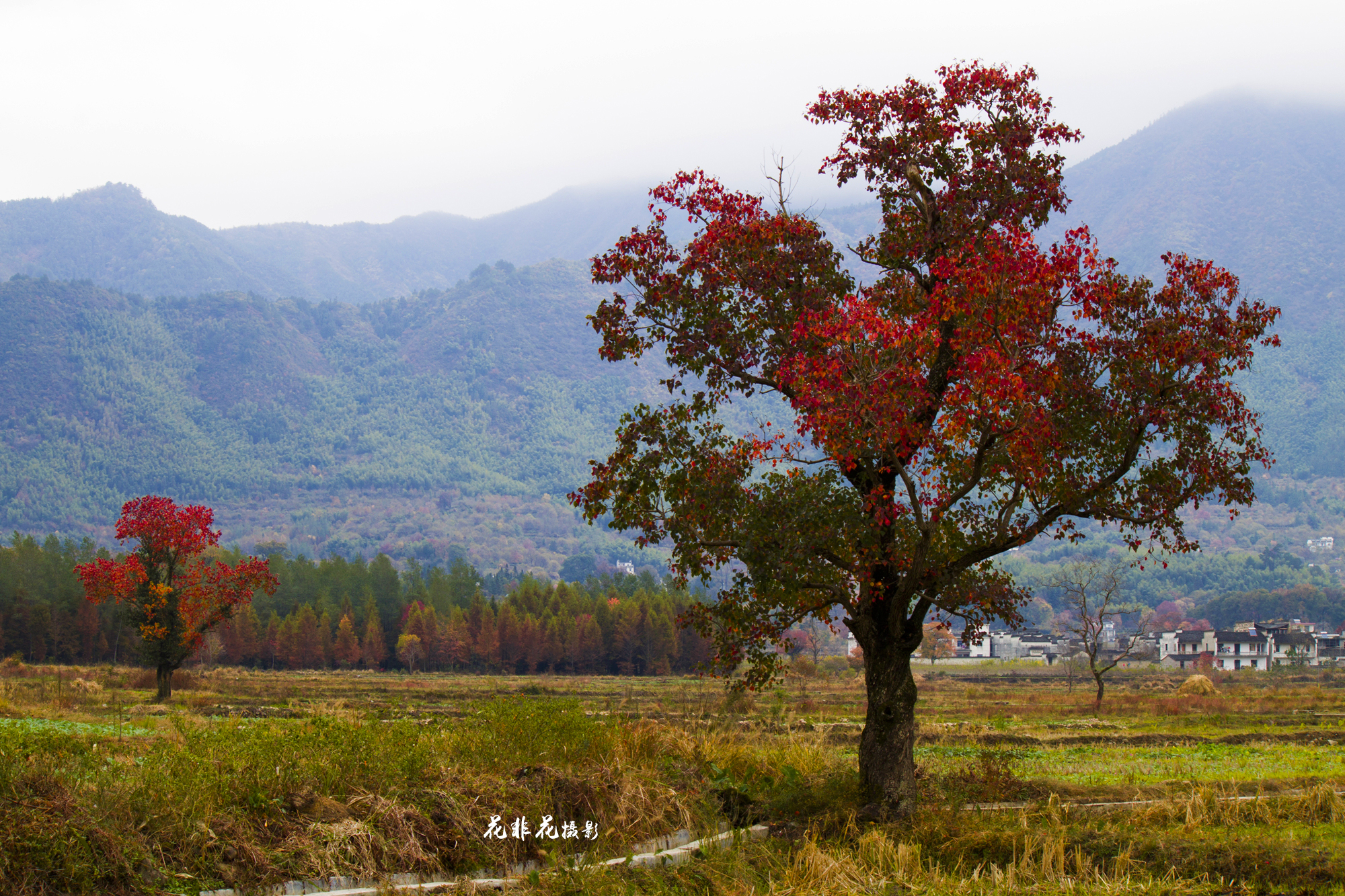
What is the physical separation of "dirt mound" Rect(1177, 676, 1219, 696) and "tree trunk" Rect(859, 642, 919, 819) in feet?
184

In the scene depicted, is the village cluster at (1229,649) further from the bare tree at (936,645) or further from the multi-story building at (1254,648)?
the bare tree at (936,645)

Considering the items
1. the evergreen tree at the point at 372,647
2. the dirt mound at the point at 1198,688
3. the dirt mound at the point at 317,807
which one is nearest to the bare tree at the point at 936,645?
the dirt mound at the point at 1198,688

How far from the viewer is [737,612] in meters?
15.7

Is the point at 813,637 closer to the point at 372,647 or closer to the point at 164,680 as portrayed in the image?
Result: the point at 372,647

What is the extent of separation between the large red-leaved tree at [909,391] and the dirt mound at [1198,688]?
54365 mm

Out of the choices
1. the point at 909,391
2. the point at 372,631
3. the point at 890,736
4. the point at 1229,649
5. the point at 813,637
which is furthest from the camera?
the point at 1229,649

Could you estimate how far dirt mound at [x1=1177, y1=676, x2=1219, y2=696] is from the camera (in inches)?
2515

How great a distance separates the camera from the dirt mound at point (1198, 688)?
6388 cm

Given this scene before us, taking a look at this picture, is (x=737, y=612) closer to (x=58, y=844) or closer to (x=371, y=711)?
(x=371, y=711)

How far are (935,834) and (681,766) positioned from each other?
3782 millimetres

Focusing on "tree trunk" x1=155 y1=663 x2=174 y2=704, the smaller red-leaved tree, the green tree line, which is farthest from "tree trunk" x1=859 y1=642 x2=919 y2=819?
the green tree line

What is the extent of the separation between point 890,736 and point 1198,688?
58508 millimetres

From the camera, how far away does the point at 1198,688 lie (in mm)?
65000

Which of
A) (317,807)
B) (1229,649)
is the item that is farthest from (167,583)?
(1229,649)
